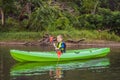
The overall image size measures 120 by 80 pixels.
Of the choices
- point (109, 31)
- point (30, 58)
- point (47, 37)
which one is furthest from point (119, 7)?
point (30, 58)

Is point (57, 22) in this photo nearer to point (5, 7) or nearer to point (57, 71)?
point (5, 7)

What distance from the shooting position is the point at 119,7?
49188 millimetres

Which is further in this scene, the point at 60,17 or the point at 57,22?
the point at 60,17

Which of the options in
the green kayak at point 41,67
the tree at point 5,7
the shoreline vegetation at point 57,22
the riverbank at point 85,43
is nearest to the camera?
the green kayak at point 41,67

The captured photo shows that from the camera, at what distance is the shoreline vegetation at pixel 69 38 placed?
3872 centimetres

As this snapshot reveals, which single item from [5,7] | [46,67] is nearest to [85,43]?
[5,7]

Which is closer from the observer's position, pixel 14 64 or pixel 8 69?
pixel 8 69

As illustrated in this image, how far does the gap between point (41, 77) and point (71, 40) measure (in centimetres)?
Answer: 2197

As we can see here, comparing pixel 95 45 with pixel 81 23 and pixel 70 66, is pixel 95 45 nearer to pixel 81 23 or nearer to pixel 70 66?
pixel 81 23

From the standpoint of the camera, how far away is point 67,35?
4016cm

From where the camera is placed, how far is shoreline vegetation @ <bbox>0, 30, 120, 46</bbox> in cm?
3872

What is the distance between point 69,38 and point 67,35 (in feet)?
1.70

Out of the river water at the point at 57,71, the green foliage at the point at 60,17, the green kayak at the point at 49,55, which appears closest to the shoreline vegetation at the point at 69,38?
the green foliage at the point at 60,17

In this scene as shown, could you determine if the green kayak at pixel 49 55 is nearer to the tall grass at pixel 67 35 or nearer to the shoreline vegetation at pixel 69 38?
the shoreline vegetation at pixel 69 38
